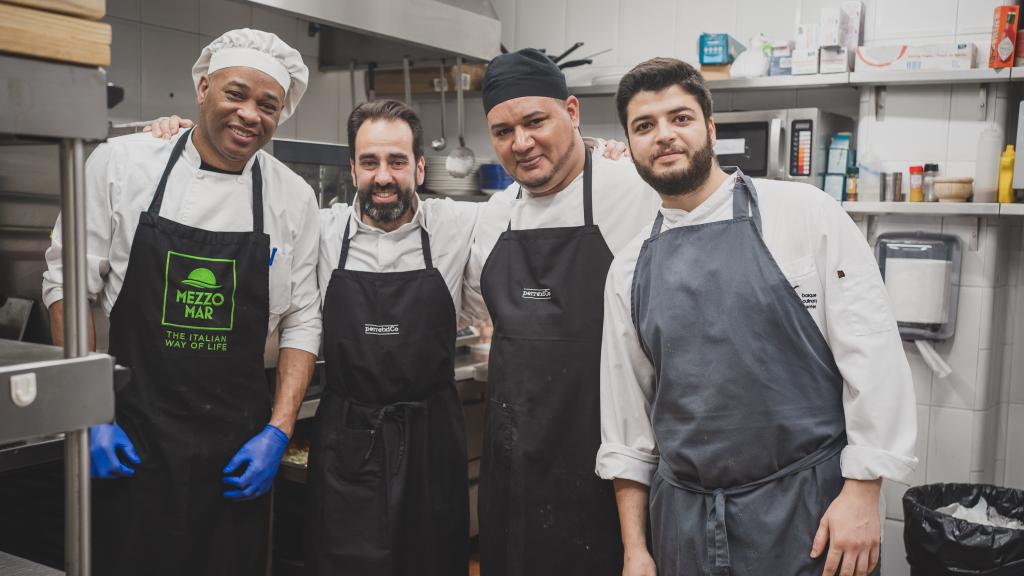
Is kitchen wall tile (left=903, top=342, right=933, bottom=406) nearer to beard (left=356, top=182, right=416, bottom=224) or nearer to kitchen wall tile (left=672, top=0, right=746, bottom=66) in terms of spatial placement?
kitchen wall tile (left=672, top=0, right=746, bottom=66)

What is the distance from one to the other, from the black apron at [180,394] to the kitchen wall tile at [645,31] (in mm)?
2742

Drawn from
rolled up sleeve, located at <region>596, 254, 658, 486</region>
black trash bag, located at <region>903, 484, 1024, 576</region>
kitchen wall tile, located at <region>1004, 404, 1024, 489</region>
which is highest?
rolled up sleeve, located at <region>596, 254, 658, 486</region>

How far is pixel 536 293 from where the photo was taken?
6.70 ft

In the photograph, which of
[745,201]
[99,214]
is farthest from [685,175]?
[99,214]

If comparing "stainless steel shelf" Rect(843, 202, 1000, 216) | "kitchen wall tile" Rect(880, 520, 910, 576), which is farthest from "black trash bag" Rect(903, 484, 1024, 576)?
"stainless steel shelf" Rect(843, 202, 1000, 216)

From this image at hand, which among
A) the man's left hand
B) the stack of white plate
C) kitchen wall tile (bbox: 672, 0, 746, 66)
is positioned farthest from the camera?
the stack of white plate

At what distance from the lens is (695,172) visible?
5.60 ft

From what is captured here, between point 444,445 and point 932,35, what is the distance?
8.67 feet

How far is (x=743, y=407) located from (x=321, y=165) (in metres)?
1.99

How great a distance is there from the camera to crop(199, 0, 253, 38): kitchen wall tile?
3.55 m

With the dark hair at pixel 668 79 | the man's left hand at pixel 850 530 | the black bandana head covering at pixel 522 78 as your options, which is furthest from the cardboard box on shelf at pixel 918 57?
the man's left hand at pixel 850 530

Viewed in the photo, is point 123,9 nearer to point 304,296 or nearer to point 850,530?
point 304,296

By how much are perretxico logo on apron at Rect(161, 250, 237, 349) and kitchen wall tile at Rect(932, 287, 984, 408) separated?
110 inches

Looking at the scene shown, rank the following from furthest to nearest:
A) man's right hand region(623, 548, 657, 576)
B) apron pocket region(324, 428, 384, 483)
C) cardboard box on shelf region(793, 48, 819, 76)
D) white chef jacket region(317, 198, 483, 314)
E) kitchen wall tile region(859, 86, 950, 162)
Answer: cardboard box on shelf region(793, 48, 819, 76)
kitchen wall tile region(859, 86, 950, 162)
white chef jacket region(317, 198, 483, 314)
apron pocket region(324, 428, 384, 483)
man's right hand region(623, 548, 657, 576)
